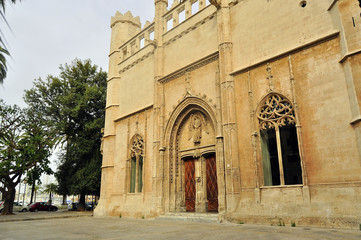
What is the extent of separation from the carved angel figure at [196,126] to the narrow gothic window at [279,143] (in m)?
3.90

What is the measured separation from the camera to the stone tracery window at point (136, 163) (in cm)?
1862

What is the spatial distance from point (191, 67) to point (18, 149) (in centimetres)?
1825

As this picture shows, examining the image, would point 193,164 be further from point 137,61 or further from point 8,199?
point 8,199

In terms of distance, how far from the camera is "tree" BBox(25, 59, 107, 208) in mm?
26750

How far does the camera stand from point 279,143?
1170cm

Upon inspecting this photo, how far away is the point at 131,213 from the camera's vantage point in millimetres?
17797

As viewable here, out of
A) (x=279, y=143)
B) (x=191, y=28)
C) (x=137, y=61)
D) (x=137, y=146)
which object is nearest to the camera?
(x=279, y=143)

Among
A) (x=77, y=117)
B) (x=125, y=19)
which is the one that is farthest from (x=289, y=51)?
(x=77, y=117)

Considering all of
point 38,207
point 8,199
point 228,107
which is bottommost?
point 38,207

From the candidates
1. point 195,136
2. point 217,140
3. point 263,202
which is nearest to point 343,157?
point 263,202

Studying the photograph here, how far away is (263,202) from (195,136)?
221 inches

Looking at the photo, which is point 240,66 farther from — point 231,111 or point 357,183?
point 357,183

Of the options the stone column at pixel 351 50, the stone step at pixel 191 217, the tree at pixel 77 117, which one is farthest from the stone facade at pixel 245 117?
the tree at pixel 77 117

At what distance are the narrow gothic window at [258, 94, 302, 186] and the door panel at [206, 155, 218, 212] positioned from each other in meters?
3.40
